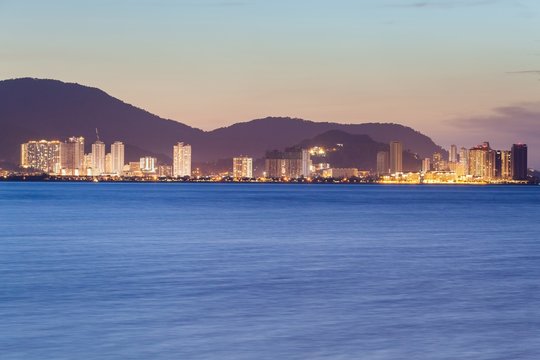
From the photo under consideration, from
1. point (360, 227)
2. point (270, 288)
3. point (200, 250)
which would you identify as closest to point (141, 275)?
point (270, 288)

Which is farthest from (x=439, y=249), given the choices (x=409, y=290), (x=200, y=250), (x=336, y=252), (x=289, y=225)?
(x=289, y=225)

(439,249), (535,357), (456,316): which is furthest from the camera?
(439,249)

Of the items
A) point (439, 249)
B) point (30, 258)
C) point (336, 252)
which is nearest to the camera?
point (30, 258)

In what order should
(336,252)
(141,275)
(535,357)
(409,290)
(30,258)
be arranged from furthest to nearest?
(336,252) → (30,258) → (141,275) → (409,290) → (535,357)

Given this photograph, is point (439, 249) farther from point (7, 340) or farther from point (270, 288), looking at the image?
point (7, 340)

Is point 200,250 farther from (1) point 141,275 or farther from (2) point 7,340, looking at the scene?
(2) point 7,340

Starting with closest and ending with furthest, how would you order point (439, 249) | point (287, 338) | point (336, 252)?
point (287, 338)
point (336, 252)
point (439, 249)

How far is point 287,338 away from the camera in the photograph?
1806cm

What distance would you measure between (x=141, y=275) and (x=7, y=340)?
11251 millimetres

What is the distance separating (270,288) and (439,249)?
16975 mm

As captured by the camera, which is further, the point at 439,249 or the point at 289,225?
the point at 289,225

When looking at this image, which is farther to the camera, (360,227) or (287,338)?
(360,227)

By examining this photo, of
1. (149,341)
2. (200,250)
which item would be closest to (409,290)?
(149,341)

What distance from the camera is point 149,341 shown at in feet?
58.4
